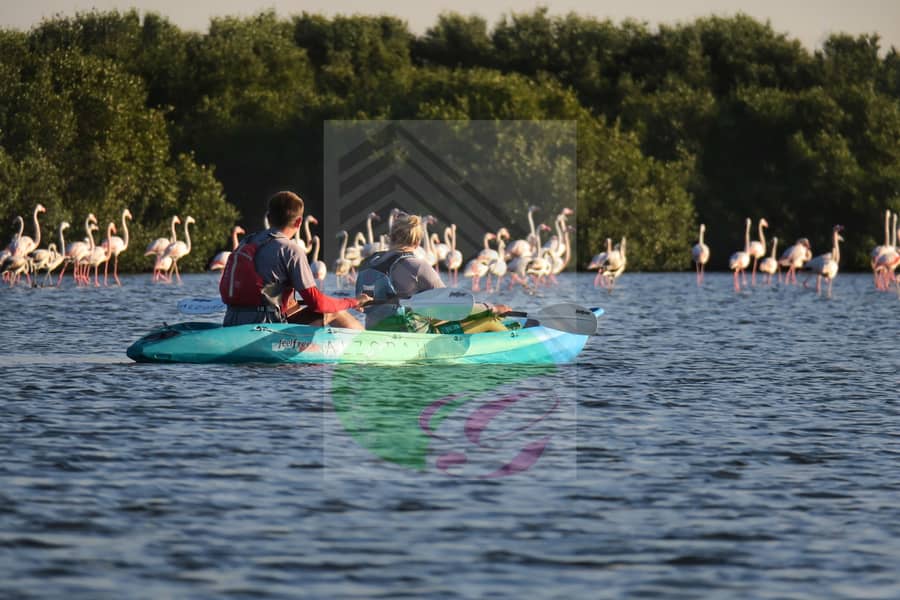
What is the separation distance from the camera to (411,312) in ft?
56.3

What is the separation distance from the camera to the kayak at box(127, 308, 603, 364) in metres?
16.6

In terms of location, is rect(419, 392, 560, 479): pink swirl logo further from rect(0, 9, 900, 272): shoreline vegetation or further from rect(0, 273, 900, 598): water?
rect(0, 9, 900, 272): shoreline vegetation

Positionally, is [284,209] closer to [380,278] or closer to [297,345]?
[380,278]

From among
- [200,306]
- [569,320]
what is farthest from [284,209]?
[569,320]

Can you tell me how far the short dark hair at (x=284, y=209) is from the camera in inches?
617

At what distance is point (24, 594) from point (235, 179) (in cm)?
5400

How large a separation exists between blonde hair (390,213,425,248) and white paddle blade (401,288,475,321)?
54cm

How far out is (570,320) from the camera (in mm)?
18719

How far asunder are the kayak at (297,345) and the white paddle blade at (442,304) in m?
0.35

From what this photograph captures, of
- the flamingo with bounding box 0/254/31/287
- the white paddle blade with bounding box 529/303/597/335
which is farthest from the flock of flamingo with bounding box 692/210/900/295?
the white paddle blade with bounding box 529/303/597/335

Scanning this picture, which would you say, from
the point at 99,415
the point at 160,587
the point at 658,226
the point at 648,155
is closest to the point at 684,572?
the point at 160,587

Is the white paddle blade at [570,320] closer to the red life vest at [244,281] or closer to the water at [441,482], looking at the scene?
the water at [441,482]

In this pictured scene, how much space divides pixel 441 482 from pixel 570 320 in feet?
27.7

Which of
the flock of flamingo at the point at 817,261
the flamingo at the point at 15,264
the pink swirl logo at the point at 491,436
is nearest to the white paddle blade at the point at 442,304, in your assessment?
the pink swirl logo at the point at 491,436
